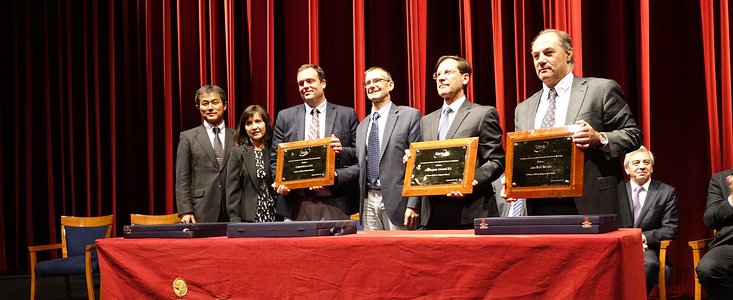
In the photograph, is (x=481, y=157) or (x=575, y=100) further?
(x=481, y=157)

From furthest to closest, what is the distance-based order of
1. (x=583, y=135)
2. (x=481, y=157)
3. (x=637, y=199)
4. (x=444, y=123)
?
(x=637, y=199)
(x=444, y=123)
(x=481, y=157)
(x=583, y=135)

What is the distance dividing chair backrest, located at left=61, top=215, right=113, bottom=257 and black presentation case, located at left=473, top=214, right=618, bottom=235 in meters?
4.13

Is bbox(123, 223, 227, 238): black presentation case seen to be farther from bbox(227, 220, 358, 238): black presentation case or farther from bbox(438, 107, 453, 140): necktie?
bbox(438, 107, 453, 140): necktie

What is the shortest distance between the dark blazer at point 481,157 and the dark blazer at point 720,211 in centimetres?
170

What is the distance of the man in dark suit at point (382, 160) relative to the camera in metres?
3.66

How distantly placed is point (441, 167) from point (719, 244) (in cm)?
226

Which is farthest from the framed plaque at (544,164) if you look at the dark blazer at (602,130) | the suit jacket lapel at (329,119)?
the suit jacket lapel at (329,119)

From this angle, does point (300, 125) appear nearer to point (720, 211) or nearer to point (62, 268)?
point (62, 268)

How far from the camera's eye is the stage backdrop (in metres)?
4.98

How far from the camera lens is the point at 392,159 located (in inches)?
146

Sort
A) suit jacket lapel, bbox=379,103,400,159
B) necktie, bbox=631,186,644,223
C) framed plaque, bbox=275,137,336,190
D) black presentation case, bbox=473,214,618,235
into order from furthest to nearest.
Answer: necktie, bbox=631,186,644,223
suit jacket lapel, bbox=379,103,400,159
framed plaque, bbox=275,137,336,190
black presentation case, bbox=473,214,618,235

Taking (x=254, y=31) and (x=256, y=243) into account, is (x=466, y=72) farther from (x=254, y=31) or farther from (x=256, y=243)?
(x=254, y=31)

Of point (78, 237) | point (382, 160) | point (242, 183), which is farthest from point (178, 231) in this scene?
point (78, 237)

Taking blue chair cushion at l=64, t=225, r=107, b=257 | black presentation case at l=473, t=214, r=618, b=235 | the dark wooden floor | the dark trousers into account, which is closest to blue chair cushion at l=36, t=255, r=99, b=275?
blue chair cushion at l=64, t=225, r=107, b=257
